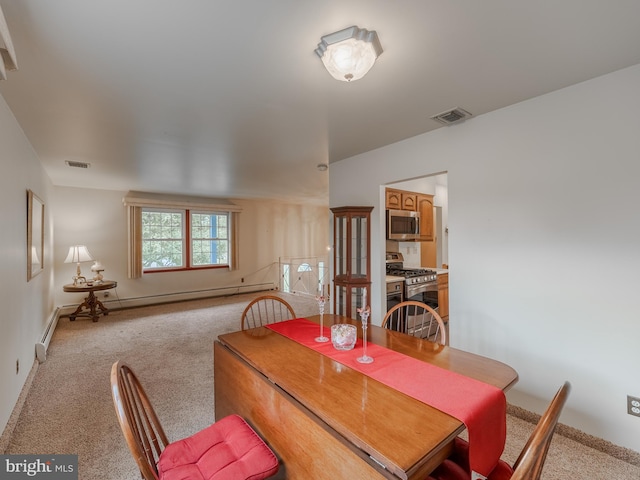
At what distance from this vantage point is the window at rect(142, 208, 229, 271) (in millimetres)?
5922

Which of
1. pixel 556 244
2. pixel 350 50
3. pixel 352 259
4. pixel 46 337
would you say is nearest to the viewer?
pixel 350 50

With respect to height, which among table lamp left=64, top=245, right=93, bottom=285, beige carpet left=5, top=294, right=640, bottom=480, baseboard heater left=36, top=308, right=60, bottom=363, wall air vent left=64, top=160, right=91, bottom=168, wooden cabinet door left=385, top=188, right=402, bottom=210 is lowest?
beige carpet left=5, top=294, right=640, bottom=480

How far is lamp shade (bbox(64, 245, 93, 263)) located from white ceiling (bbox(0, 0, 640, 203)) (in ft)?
7.71

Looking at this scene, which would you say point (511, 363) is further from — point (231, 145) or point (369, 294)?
point (231, 145)

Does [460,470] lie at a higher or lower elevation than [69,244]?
lower

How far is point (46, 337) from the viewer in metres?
3.62

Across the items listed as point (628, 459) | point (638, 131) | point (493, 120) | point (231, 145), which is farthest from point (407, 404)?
point (231, 145)

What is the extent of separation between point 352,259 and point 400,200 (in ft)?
4.46

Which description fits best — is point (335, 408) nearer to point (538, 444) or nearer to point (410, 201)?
point (538, 444)

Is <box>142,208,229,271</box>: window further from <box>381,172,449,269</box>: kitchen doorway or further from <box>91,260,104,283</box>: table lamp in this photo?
<box>381,172,449,269</box>: kitchen doorway

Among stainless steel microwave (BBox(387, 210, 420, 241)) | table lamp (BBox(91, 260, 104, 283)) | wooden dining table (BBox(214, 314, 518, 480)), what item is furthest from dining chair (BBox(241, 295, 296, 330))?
table lamp (BBox(91, 260, 104, 283))

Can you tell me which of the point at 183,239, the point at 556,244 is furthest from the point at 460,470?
the point at 183,239

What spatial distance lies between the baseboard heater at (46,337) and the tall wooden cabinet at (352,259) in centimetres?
313

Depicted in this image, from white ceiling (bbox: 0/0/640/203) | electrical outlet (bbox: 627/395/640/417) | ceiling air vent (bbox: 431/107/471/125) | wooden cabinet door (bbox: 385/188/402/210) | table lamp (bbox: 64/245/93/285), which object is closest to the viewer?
white ceiling (bbox: 0/0/640/203)
